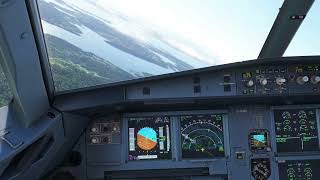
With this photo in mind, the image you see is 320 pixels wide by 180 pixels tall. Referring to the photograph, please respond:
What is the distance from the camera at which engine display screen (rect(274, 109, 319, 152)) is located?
4.55 metres

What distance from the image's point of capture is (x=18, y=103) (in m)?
3.39

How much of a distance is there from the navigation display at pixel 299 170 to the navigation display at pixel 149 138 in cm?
114

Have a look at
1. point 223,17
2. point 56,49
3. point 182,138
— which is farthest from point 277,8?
point 56,49

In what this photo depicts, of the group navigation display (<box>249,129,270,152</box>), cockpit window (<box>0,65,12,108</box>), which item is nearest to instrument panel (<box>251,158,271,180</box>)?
navigation display (<box>249,129,270,152</box>)

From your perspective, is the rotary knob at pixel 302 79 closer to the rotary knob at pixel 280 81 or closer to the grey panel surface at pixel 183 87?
the rotary knob at pixel 280 81

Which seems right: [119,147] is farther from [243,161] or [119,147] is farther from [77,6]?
[77,6]

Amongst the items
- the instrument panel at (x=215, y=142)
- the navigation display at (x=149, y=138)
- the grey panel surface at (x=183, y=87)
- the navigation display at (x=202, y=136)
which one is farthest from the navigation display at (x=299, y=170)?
the navigation display at (x=149, y=138)

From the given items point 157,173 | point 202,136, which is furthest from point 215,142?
point 157,173

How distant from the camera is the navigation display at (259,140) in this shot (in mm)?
4539

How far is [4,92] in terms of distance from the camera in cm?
328

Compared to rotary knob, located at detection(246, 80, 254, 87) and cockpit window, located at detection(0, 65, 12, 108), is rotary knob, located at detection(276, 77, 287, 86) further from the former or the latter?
cockpit window, located at detection(0, 65, 12, 108)

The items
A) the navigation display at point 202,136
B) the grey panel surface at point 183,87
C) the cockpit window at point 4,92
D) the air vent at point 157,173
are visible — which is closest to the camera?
the cockpit window at point 4,92

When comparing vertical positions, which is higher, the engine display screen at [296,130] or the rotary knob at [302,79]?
the rotary knob at [302,79]

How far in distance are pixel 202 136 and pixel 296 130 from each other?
94cm
